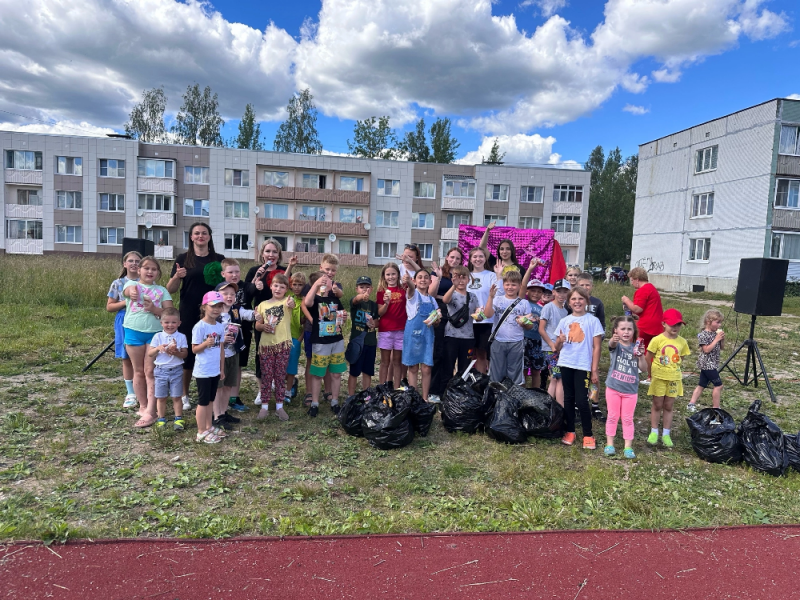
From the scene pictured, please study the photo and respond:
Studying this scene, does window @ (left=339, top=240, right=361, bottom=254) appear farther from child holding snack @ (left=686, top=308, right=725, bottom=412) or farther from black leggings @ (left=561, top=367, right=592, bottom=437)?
black leggings @ (left=561, top=367, right=592, bottom=437)

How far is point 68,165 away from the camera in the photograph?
37656 mm

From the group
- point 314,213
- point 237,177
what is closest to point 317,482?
point 314,213

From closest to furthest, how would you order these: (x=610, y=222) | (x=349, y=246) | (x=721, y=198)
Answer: (x=721, y=198), (x=349, y=246), (x=610, y=222)

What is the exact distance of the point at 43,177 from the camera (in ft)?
123

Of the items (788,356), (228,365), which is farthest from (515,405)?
(788,356)

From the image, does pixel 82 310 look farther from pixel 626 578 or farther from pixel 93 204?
Result: pixel 93 204

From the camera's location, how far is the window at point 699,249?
31719 mm

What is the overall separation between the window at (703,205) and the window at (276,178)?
30.2 m

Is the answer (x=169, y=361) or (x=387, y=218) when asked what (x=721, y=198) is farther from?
(x=169, y=361)

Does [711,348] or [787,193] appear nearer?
[711,348]

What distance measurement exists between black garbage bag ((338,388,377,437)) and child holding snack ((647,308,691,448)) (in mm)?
3020

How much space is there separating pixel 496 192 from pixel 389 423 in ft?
129

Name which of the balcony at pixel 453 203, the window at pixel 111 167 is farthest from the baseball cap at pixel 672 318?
the window at pixel 111 167

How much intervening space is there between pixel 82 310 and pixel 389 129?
4548cm
